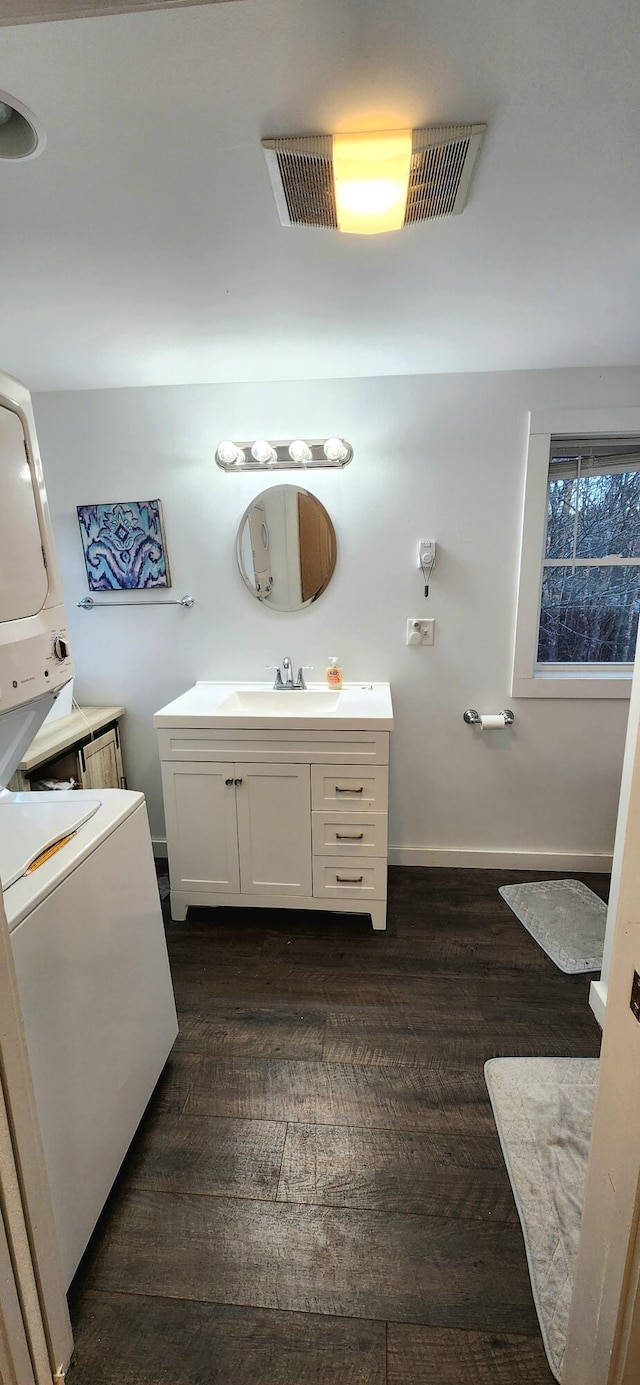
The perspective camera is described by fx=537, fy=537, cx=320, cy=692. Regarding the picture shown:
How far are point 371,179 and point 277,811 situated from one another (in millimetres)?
1910

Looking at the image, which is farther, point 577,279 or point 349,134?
point 577,279

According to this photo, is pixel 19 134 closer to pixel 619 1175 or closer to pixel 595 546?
pixel 619 1175

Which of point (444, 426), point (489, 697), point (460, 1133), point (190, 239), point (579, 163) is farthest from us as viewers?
point (489, 697)

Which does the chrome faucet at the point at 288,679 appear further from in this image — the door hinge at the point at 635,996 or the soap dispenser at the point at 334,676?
the door hinge at the point at 635,996

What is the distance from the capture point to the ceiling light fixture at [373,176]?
1.03 metres

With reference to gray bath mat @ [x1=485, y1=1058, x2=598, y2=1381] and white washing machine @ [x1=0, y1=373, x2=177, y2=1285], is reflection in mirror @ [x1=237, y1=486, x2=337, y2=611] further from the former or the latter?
gray bath mat @ [x1=485, y1=1058, x2=598, y2=1381]

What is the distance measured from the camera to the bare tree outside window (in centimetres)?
238

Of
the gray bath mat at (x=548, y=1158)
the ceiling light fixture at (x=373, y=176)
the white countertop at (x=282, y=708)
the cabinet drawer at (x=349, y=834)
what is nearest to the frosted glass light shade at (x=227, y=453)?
the white countertop at (x=282, y=708)

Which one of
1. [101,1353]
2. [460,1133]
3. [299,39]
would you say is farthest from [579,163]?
[101,1353]

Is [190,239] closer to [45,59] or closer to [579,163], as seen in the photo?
[45,59]

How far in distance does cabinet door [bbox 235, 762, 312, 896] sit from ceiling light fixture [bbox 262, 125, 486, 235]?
166cm

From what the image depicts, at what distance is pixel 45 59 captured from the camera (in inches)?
33.2

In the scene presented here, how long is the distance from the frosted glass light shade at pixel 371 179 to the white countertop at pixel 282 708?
1.44 metres

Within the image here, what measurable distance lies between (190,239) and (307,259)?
30cm
